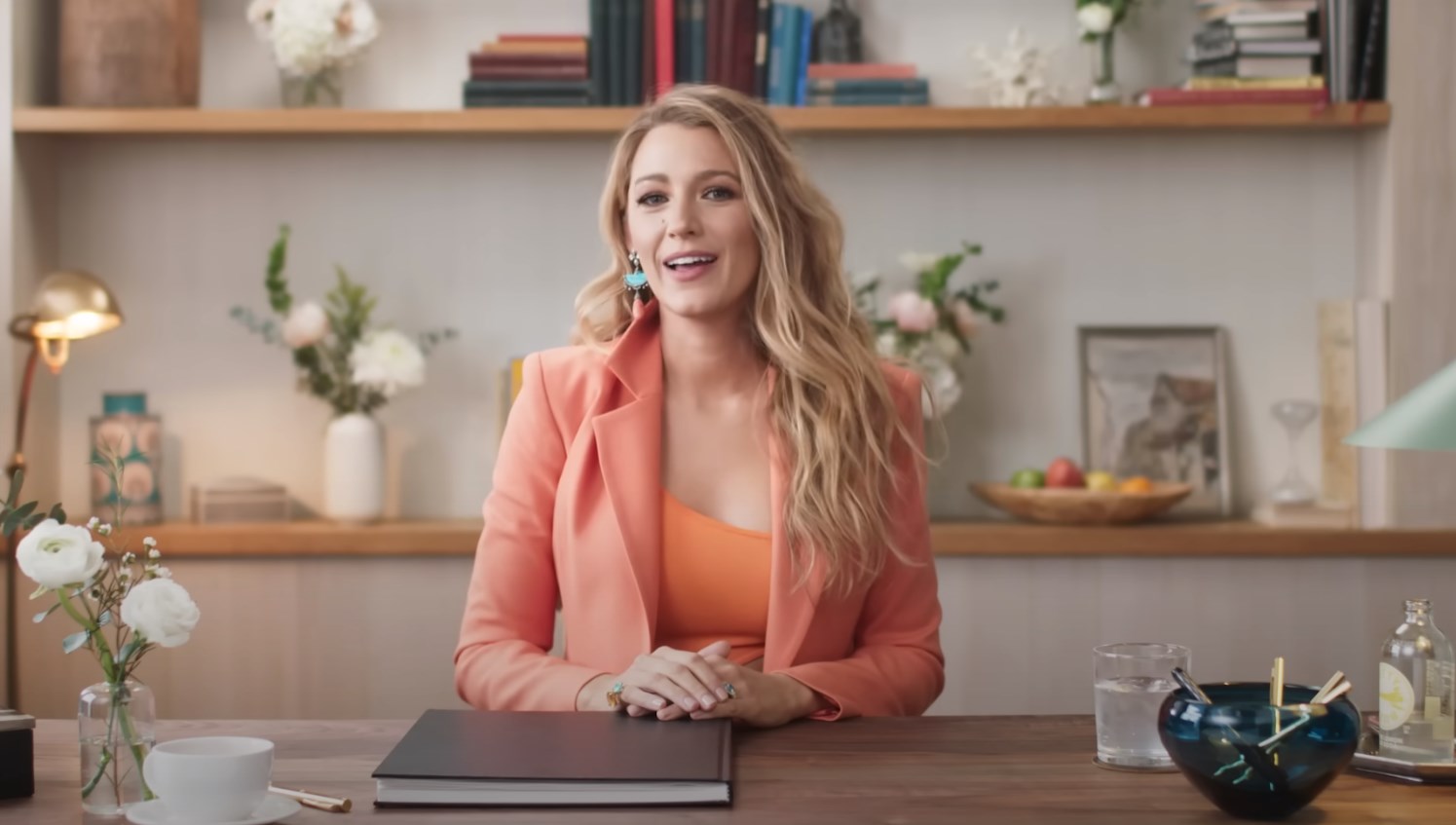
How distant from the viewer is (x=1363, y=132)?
333 centimetres

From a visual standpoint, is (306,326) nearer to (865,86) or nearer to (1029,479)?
(865,86)

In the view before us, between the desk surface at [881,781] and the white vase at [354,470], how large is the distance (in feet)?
4.80

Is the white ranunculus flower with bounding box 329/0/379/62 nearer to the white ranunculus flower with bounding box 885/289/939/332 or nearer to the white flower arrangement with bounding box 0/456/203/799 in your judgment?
the white ranunculus flower with bounding box 885/289/939/332

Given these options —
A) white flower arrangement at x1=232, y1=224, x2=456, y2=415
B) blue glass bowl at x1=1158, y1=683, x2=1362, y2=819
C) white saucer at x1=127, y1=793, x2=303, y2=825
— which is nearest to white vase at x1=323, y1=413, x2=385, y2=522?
white flower arrangement at x1=232, y1=224, x2=456, y2=415

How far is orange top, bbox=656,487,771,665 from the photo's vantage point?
84.0 inches

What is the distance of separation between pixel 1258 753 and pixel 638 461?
1045mm

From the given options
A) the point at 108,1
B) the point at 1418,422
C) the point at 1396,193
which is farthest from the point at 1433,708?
the point at 108,1

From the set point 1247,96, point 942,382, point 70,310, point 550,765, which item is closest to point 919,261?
point 942,382

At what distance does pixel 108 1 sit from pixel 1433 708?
2.84 meters

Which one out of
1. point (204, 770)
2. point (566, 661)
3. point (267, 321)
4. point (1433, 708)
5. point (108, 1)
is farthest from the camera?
point (267, 321)

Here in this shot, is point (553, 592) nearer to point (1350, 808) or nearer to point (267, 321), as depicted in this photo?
point (1350, 808)

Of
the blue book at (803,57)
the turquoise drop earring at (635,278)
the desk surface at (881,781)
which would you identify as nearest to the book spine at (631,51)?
the blue book at (803,57)

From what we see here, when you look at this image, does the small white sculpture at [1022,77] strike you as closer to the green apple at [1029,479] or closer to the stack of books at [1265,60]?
the stack of books at [1265,60]

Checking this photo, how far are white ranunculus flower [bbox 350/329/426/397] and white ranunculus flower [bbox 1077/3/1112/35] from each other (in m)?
1.58
